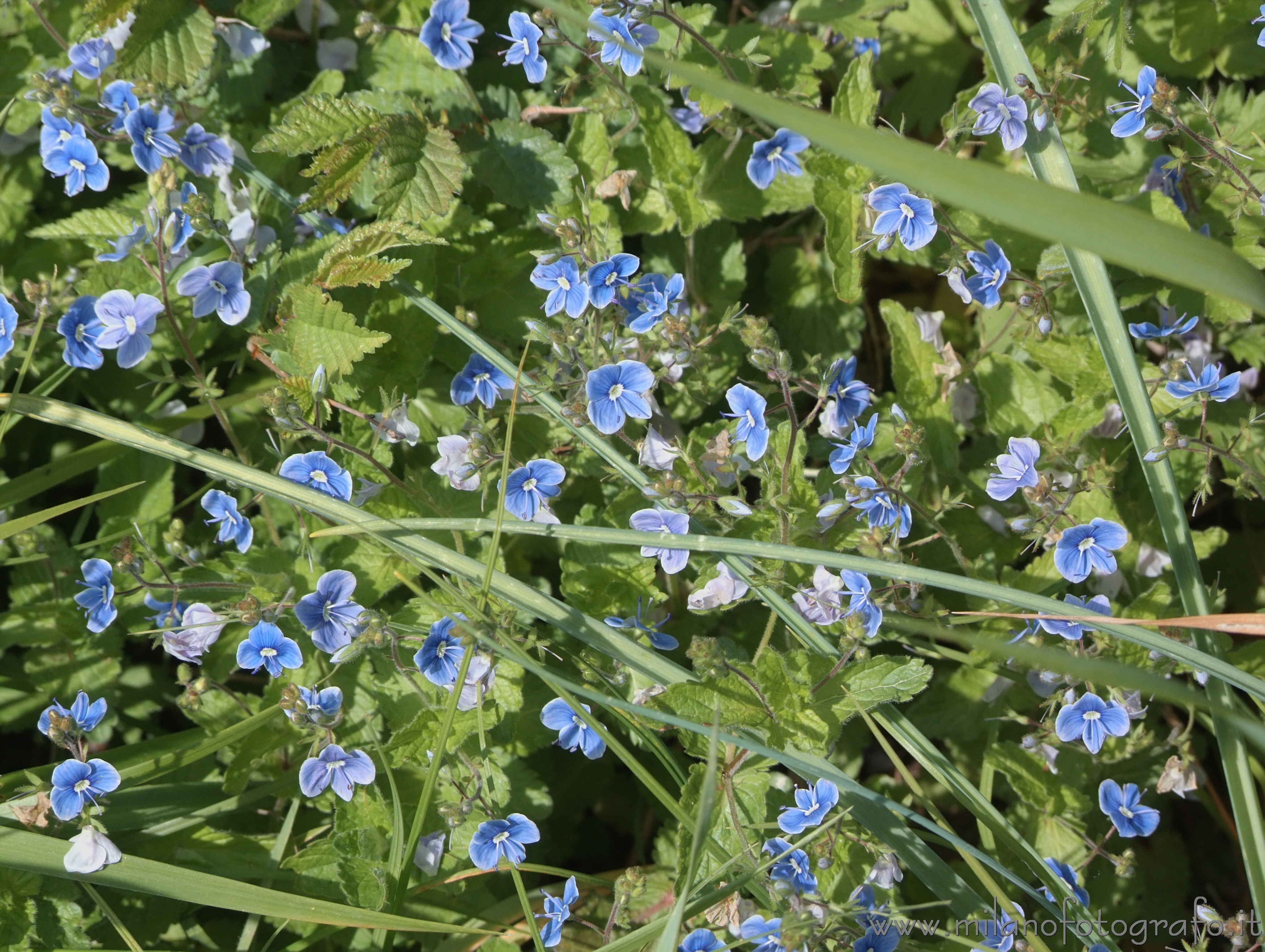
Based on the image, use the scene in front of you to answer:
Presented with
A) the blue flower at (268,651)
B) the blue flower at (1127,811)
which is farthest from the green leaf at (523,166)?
the blue flower at (1127,811)

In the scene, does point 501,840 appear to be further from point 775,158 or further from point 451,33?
point 451,33

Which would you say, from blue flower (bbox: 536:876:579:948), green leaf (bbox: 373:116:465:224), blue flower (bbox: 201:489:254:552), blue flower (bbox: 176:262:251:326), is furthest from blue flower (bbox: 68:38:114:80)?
blue flower (bbox: 536:876:579:948)

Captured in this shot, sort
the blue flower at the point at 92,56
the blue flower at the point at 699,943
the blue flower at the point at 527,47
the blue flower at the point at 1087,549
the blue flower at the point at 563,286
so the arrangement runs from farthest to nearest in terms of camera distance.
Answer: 1. the blue flower at the point at 92,56
2. the blue flower at the point at 527,47
3. the blue flower at the point at 563,286
4. the blue flower at the point at 1087,549
5. the blue flower at the point at 699,943

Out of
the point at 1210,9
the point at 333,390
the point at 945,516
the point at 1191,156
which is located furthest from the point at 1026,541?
the point at 333,390

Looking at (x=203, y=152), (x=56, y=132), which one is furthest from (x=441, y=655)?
(x=56, y=132)

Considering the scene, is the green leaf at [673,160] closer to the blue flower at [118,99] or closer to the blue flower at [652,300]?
the blue flower at [652,300]

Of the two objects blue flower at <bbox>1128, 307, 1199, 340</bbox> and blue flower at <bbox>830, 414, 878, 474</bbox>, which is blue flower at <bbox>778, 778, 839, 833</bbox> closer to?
blue flower at <bbox>830, 414, 878, 474</bbox>

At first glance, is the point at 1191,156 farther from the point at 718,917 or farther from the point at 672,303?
the point at 718,917
